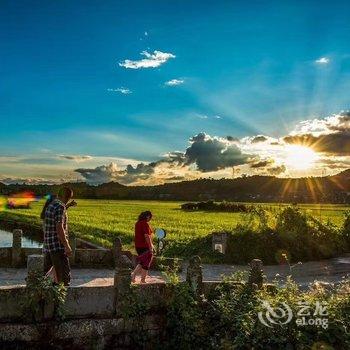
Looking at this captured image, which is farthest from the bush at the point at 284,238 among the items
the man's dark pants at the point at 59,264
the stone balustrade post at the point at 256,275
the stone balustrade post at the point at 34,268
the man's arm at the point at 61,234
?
the stone balustrade post at the point at 34,268

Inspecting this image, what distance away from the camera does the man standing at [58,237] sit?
37.9ft

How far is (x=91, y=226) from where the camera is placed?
142 feet

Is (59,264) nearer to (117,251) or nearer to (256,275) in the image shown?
(256,275)

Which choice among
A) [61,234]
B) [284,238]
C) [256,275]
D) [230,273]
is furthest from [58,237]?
[284,238]

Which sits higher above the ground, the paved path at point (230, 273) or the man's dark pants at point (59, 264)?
the man's dark pants at point (59, 264)

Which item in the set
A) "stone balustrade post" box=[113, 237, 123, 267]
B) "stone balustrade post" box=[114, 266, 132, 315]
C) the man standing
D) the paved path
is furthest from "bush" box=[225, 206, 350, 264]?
the man standing

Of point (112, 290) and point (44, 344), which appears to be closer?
point (44, 344)

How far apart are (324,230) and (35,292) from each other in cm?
1872

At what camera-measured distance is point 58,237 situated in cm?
1161

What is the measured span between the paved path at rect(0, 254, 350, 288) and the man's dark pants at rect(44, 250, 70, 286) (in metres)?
3.62

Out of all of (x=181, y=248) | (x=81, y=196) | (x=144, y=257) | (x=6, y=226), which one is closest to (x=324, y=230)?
(x=181, y=248)

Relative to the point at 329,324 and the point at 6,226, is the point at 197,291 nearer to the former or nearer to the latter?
the point at 329,324

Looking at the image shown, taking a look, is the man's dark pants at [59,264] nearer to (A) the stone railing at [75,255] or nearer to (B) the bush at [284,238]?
(A) the stone railing at [75,255]

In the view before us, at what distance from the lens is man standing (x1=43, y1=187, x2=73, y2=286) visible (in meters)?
11.6
